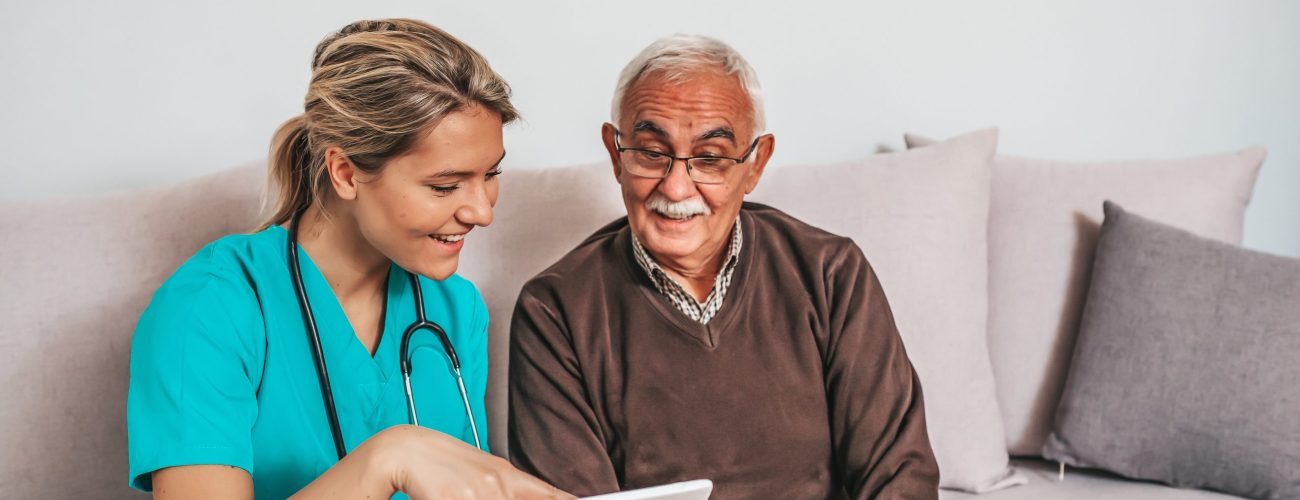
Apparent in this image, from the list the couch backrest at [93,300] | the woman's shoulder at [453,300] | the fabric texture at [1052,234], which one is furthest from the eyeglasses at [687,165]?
the fabric texture at [1052,234]

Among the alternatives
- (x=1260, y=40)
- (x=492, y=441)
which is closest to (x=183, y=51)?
(x=492, y=441)

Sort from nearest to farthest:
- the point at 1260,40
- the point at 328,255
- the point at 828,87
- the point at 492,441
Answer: the point at 328,255
the point at 492,441
the point at 828,87
the point at 1260,40

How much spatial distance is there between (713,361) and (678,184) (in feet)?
0.90

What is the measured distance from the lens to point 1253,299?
1.91 m

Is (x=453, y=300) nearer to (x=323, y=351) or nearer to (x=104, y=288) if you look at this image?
(x=323, y=351)

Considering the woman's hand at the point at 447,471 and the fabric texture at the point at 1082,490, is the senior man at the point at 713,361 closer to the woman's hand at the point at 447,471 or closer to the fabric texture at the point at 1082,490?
the woman's hand at the point at 447,471

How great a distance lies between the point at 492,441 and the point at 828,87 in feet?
3.67

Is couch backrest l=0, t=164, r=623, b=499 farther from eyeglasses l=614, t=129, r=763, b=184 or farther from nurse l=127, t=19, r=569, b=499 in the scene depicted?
eyeglasses l=614, t=129, r=763, b=184

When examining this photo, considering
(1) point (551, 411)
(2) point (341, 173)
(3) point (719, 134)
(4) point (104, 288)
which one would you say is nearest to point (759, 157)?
(3) point (719, 134)

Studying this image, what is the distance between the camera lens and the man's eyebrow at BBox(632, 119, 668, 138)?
1.47 m

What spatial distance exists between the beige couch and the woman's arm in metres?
0.62

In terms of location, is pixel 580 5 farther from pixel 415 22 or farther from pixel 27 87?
pixel 27 87

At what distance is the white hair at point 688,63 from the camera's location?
1.48m

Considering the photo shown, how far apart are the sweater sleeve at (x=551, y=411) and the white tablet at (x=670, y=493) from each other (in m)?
0.43
